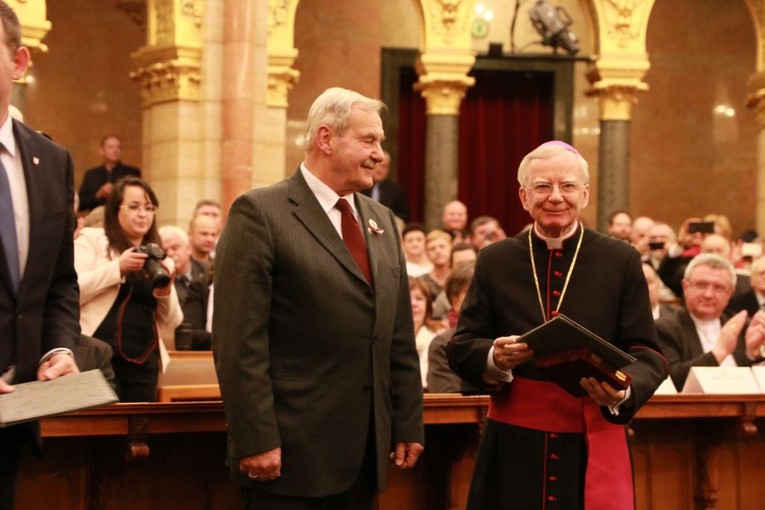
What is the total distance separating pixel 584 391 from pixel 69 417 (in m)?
1.59

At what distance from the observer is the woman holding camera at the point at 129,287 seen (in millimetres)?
5270

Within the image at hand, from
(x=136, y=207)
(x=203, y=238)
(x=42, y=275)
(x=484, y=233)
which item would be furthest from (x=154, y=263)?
(x=484, y=233)

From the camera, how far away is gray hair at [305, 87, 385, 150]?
3.48 meters

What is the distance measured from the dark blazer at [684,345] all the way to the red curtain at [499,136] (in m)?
→ 9.32

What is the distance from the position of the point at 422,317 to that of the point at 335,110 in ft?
10.4

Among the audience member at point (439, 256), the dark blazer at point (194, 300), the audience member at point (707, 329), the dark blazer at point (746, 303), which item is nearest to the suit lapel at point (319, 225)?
the audience member at point (707, 329)

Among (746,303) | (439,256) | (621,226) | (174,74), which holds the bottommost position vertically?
(746,303)

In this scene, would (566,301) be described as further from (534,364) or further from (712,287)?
(712,287)

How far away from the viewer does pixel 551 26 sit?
525 inches

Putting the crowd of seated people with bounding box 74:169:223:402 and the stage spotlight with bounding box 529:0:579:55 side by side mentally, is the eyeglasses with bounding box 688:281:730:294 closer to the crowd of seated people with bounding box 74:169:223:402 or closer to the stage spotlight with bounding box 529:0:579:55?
the crowd of seated people with bounding box 74:169:223:402

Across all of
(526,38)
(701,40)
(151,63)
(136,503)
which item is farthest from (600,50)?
(136,503)

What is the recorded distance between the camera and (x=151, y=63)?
443 inches

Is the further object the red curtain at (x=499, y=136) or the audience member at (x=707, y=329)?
the red curtain at (x=499, y=136)

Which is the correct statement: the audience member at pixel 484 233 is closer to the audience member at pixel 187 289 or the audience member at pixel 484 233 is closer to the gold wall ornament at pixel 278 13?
the gold wall ornament at pixel 278 13
